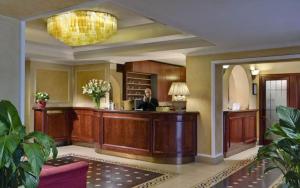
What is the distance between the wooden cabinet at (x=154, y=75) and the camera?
8.52 metres

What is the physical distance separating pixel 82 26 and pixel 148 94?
2605mm

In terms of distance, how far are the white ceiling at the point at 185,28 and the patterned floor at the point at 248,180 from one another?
216 centimetres

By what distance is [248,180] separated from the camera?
489cm

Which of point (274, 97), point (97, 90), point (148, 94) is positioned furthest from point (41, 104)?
point (274, 97)

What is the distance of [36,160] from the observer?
1757 millimetres

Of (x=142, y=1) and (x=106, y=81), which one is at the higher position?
(x=142, y=1)

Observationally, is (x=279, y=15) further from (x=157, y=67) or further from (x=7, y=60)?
(x=157, y=67)

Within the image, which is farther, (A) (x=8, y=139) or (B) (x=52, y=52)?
(B) (x=52, y=52)

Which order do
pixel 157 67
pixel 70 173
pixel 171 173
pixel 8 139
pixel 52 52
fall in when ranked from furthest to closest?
pixel 157 67 → pixel 52 52 → pixel 171 173 → pixel 70 173 → pixel 8 139

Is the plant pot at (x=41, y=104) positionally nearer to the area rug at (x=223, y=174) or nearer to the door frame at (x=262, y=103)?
the area rug at (x=223, y=174)

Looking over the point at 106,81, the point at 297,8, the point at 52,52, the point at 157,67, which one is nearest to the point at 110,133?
the point at 106,81

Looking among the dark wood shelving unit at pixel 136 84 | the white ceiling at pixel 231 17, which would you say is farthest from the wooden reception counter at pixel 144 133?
the white ceiling at pixel 231 17

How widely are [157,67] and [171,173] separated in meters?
4.91

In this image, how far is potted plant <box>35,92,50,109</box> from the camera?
24.5 feet
